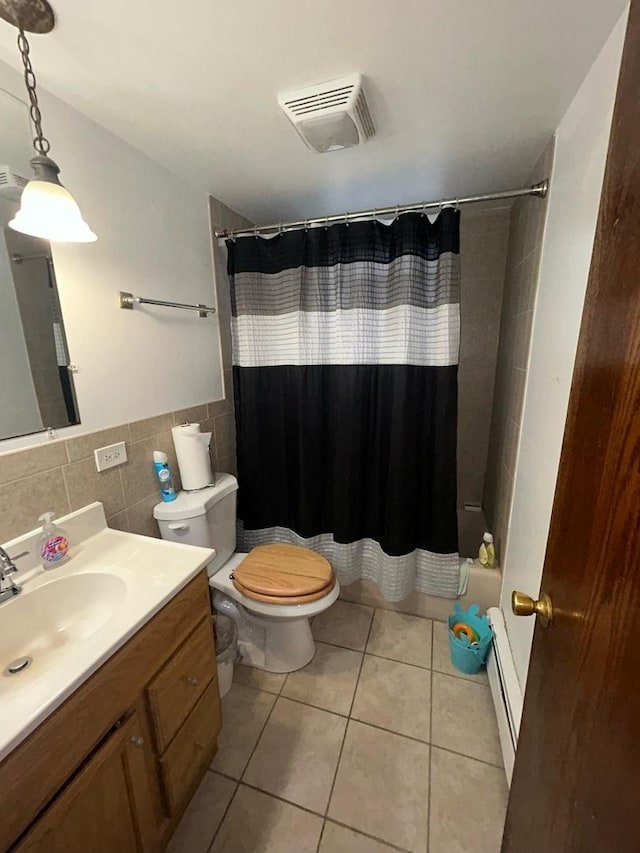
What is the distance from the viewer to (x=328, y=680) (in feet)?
4.97

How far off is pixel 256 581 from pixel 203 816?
27.3 inches

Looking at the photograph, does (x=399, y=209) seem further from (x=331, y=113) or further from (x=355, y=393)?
(x=355, y=393)

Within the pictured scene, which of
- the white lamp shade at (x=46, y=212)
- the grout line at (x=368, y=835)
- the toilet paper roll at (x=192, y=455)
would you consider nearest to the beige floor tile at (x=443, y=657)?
the grout line at (x=368, y=835)

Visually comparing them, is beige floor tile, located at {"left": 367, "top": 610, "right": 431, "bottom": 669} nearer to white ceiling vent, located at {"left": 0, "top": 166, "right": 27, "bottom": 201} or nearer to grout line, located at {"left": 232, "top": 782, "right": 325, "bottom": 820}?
grout line, located at {"left": 232, "top": 782, "right": 325, "bottom": 820}

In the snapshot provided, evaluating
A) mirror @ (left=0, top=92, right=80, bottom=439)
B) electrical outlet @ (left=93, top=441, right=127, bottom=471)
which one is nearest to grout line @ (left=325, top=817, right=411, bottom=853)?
electrical outlet @ (left=93, top=441, right=127, bottom=471)

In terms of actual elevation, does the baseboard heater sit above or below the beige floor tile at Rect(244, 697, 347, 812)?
above

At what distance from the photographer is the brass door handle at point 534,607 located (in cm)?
65

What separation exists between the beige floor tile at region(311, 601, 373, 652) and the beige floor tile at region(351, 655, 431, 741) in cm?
12

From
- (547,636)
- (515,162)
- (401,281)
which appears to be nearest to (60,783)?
(547,636)

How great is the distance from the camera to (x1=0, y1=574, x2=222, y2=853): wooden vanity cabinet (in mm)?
602

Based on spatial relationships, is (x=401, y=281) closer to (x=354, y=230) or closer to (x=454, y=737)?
(x=354, y=230)

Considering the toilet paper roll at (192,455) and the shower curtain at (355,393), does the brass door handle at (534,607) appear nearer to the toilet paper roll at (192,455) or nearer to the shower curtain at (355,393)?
the shower curtain at (355,393)

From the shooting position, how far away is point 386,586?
69.6 inches

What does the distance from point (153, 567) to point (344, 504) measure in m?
1.00
